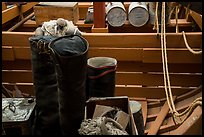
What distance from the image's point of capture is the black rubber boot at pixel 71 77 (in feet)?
3.97

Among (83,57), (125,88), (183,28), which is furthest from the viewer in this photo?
(183,28)

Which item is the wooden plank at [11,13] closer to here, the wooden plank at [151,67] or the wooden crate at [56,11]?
the wooden crate at [56,11]

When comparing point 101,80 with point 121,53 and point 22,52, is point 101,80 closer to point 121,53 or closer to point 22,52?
point 121,53

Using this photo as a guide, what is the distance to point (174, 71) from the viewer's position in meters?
2.33

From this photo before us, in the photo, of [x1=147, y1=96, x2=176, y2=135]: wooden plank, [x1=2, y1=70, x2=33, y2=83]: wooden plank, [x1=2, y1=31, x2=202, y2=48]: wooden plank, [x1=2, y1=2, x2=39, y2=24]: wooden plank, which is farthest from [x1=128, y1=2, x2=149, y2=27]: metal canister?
[x1=2, y1=2, x2=39, y2=24]: wooden plank

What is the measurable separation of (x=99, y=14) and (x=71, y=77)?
1.43 m

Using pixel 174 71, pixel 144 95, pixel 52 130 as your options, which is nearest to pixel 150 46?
pixel 174 71

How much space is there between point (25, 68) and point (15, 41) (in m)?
0.27

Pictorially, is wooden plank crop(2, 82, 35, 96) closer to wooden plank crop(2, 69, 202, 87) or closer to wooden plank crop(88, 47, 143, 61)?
wooden plank crop(2, 69, 202, 87)

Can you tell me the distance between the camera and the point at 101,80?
64.6 inches

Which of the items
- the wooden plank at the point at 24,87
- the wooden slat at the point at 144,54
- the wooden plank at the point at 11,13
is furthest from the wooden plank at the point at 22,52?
the wooden plank at the point at 11,13

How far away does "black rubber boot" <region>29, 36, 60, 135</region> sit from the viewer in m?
1.43

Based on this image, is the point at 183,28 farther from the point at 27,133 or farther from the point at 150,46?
the point at 27,133

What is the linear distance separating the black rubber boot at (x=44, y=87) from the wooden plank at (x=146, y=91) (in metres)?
0.98
